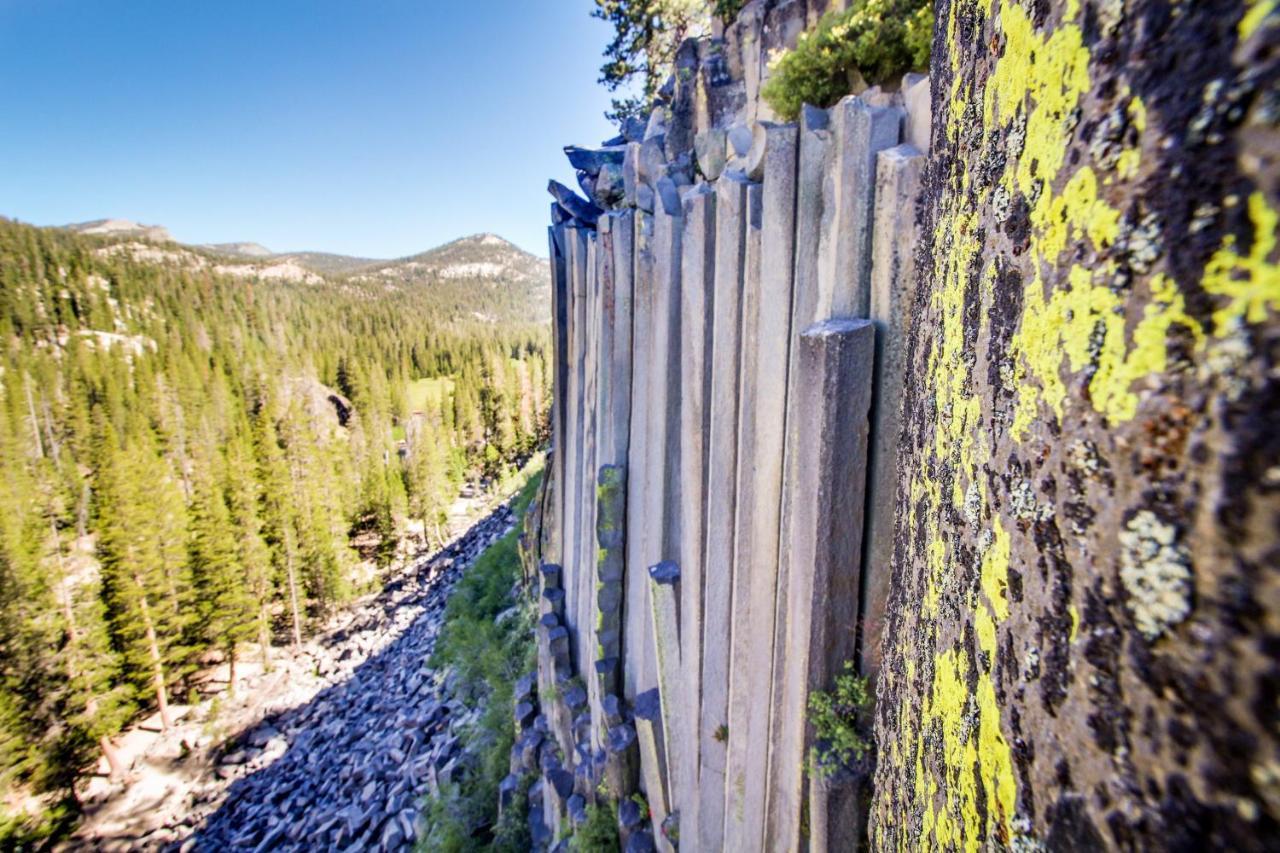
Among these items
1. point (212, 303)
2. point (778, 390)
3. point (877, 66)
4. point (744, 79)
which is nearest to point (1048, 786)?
point (778, 390)

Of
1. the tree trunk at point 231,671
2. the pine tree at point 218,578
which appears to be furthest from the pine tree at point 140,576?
the tree trunk at point 231,671

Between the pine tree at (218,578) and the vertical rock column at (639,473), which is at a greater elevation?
the vertical rock column at (639,473)

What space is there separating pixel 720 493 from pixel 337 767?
16.6 metres

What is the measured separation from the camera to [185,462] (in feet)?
117

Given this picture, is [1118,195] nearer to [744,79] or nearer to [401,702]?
[744,79]

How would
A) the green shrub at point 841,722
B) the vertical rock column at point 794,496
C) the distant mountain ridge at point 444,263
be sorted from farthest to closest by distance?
the distant mountain ridge at point 444,263 < the vertical rock column at point 794,496 < the green shrub at point 841,722

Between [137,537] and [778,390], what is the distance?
903 inches

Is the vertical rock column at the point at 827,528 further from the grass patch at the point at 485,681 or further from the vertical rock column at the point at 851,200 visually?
the grass patch at the point at 485,681

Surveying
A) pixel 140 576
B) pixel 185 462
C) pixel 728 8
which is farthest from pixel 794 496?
pixel 185 462

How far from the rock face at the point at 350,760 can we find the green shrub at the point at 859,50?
12.2 metres

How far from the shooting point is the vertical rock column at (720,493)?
10.7ft

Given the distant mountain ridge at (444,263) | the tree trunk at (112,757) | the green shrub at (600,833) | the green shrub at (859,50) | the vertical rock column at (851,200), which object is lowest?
the tree trunk at (112,757)

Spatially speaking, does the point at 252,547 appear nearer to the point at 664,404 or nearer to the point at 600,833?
the point at 600,833

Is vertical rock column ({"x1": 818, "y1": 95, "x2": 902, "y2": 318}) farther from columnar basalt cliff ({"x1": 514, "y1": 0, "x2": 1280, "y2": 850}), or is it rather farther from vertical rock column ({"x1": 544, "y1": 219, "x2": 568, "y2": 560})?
vertical rock column ({"x1": 544, "y1": 219, "x2": 568, "y2": 560})
